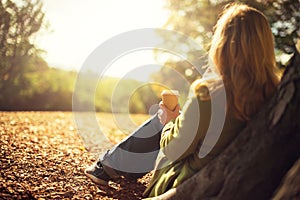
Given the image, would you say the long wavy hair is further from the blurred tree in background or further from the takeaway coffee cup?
the blurred tree in background

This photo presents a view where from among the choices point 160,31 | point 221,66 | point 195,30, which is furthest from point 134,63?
point 160,31

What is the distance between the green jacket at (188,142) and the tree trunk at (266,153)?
0.13 meters

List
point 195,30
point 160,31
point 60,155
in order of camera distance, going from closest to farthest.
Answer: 1. point 60,155
2. point 195,30
3. point 160,31

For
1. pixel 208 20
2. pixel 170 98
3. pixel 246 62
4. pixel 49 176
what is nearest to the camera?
pixel 246 62

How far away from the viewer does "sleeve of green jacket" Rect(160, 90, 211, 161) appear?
6.28 feet

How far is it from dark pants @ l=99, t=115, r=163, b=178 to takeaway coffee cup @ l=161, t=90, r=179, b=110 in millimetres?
295

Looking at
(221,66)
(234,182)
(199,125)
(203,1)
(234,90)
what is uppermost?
(203,1)

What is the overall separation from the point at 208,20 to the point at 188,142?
851cm

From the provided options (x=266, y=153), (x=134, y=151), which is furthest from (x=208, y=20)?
(x=266, y=153)

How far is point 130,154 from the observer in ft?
9.21

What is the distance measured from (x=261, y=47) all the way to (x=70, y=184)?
79.5 inches

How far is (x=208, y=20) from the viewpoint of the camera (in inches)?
391

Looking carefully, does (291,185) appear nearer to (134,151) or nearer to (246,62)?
(246,62)

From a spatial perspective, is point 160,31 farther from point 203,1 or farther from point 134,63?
point 134,63
